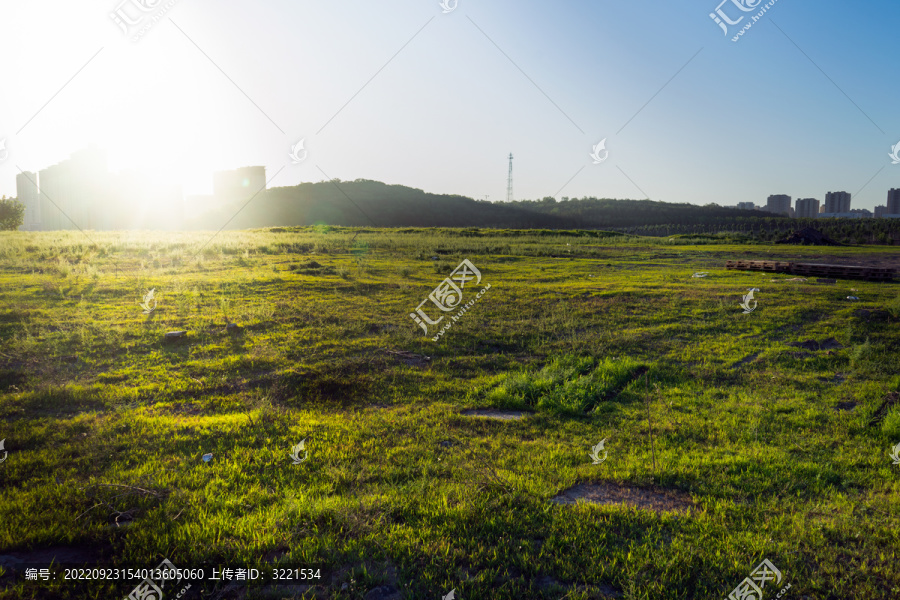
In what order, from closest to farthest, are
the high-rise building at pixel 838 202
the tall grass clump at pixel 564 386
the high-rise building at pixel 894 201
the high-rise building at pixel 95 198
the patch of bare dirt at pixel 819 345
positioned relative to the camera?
1. the tall grass clump at pixel 564 386
2. the patch of bare dirt at pixel 819 345
3. the high-rise building at pixel 95 198
4. the high-rise building at pixel 894 201
5. the high-rise building at pixel 838 202

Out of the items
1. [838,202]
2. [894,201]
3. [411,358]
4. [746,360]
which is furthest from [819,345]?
[838,202]

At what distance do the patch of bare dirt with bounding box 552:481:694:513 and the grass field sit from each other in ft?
0.16

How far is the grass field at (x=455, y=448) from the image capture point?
4914 mm

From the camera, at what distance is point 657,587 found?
4.60 meters

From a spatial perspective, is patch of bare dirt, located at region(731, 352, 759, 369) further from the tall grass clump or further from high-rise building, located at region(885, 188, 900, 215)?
high-rise building, located at region(885, 188, 900, 215)

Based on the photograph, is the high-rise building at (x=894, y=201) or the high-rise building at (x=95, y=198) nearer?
the high-rise building at (x=95, y=198)

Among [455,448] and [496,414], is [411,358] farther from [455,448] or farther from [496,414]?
[455,448]

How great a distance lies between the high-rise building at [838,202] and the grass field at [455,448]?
7420 inches

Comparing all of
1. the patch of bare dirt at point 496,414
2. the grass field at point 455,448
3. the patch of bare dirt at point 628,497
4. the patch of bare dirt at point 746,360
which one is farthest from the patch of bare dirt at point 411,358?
the patch of bare dirt at point 746,360

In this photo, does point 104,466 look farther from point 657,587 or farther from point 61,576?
point 657,587

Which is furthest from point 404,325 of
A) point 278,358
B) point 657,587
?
point 657,587

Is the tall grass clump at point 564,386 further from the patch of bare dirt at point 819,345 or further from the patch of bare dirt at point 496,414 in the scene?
the patch of bare dirt at point 819,345

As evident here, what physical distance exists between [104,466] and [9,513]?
125cm

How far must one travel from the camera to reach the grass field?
16.1ft
